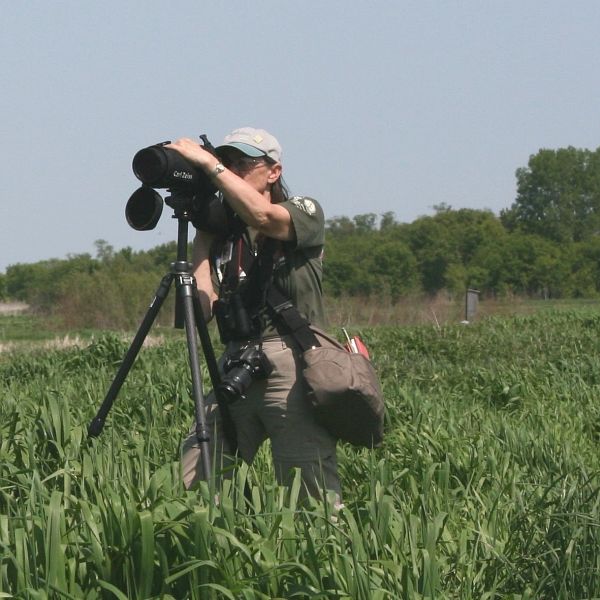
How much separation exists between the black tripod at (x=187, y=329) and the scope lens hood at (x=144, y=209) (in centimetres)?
7

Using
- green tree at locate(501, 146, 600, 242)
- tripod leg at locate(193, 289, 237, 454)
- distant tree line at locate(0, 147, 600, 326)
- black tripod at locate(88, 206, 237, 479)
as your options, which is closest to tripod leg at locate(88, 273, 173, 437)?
black tripod at locate(88, 206, 237, 479)

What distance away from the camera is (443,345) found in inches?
593

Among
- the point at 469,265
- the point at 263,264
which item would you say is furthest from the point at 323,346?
the point at 469,265

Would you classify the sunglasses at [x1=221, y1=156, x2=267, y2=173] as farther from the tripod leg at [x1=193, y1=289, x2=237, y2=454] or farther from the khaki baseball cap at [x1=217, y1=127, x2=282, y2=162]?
the tripod leg at [x1=193, y1=289, x2=237, y2=454]

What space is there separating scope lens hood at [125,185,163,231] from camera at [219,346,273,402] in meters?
0.50

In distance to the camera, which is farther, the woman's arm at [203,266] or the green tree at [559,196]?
the green tree at [559,196]

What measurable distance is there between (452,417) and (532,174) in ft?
341

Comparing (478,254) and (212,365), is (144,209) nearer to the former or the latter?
(212,365)

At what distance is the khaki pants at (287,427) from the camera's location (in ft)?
12.3

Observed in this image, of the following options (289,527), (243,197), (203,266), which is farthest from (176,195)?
(289,527)

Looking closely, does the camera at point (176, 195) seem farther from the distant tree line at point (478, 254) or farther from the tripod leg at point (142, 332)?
the distant tree line at point (478, 254)

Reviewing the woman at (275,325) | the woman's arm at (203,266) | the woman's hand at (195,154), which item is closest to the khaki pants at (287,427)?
the woman at (275,325)

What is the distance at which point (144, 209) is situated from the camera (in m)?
3.64

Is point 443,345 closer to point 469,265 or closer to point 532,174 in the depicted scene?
point 469,265
